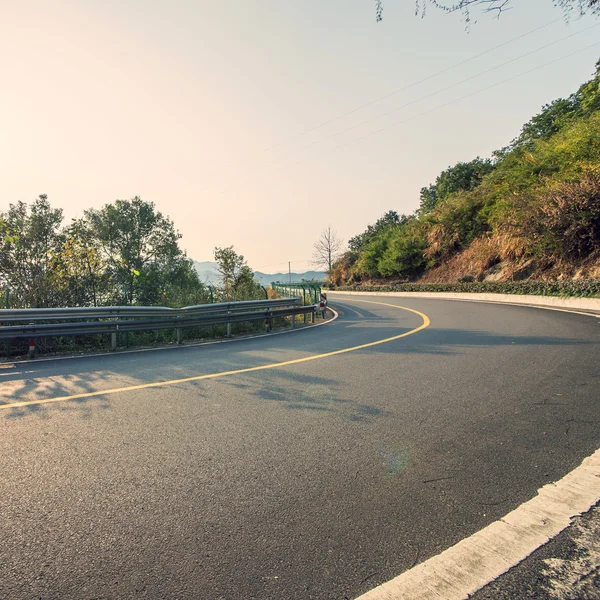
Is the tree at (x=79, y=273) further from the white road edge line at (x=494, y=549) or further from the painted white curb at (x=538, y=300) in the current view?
the painted white curb at (x=538, y=300)

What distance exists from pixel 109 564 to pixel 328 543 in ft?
3.73

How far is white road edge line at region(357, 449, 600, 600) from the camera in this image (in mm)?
1772

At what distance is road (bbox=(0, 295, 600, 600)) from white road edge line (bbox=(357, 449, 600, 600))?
70mm

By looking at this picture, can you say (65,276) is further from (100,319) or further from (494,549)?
(494,549)

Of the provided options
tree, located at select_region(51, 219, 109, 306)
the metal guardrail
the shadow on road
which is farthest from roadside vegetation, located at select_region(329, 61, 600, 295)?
tree, located at select_region(51, 219, 109, 306)

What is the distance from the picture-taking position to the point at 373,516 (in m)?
2.33

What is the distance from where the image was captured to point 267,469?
293 cm

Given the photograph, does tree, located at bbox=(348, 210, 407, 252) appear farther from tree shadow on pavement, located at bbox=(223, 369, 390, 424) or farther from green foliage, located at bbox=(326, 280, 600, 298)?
tree shadow on pavement, located at bbox=(223, 369, 390, 424)

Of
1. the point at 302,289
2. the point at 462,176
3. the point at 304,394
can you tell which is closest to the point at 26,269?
the point at 304,394

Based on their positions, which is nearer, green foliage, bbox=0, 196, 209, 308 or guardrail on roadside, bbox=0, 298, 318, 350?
guardrail on roadside, bbox=0, 298, 318, 350

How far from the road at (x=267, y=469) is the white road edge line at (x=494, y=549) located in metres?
0.07

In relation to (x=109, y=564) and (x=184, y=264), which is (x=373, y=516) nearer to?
(x=109, y=564)

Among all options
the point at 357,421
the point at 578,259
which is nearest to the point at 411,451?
the point at 357,421

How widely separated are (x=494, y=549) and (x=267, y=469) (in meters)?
1.57
